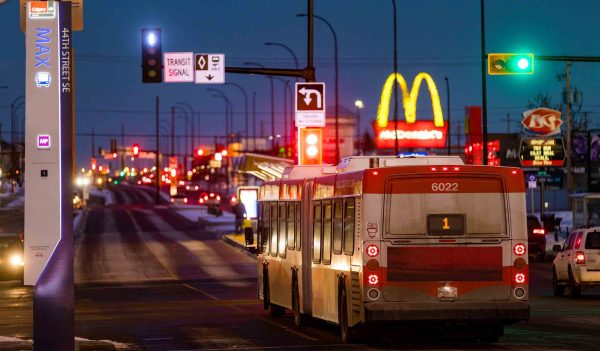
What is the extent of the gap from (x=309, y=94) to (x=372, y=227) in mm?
20653

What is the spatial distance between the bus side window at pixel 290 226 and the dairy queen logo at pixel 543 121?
2171 inches

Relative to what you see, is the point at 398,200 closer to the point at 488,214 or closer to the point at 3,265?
the point at 488,214

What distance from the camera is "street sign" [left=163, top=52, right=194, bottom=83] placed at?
39.1m

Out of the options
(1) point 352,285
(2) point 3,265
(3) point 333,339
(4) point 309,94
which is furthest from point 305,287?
(2) point 3,265

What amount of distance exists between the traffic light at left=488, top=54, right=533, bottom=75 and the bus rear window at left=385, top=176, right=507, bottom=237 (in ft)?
63.3

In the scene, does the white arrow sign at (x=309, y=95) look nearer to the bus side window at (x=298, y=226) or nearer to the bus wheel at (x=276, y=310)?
the bus wheel at (x=276, y=310)

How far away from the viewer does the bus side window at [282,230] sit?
2422 centimetres

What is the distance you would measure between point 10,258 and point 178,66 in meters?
9.24

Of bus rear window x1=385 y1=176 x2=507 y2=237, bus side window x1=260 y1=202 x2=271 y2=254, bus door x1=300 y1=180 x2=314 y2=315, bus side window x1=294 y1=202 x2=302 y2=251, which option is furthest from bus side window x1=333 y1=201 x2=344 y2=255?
bus side window x1=260 y1=202 x2=271 y2=254

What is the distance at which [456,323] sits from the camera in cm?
1830

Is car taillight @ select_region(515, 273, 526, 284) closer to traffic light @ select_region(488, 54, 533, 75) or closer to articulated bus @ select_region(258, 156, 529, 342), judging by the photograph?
articulated bus @ select_region(258, 156, 529, 342)

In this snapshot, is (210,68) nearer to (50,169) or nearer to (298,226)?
(298,226)

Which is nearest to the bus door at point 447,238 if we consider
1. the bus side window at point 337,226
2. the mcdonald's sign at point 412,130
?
the bus side window at point 337,226

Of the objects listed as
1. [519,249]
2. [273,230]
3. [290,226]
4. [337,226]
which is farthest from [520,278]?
[273,230]
